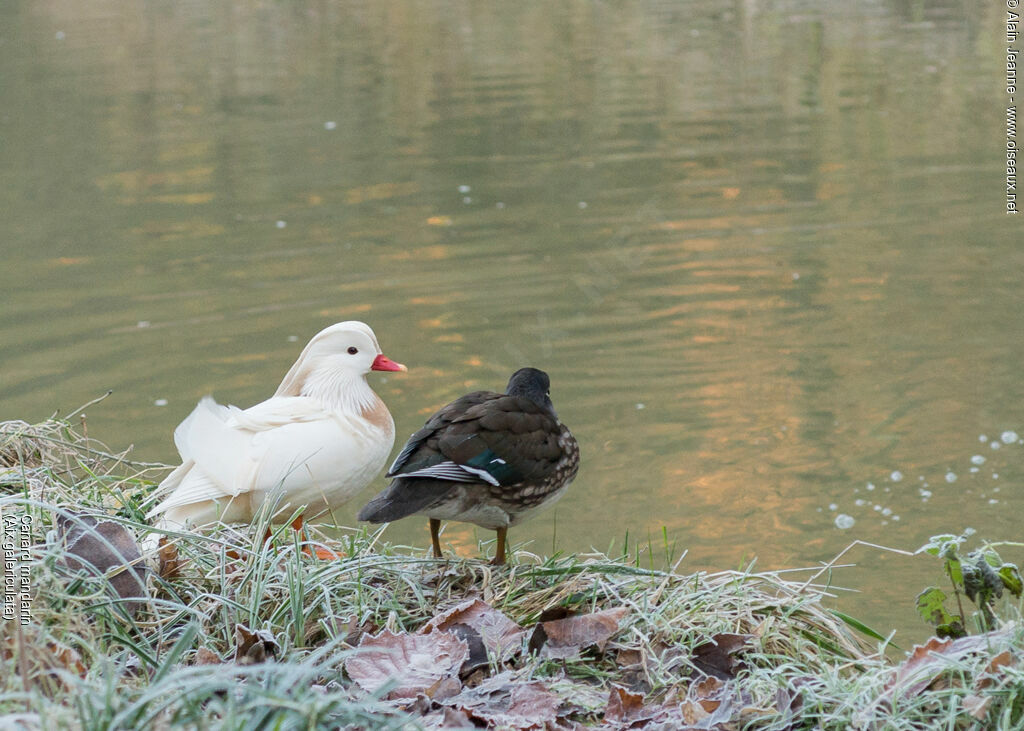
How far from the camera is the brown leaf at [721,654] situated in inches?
102

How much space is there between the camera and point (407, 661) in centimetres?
254

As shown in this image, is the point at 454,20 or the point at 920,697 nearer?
the point at 920,697

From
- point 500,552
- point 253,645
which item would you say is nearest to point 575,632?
point 500,552

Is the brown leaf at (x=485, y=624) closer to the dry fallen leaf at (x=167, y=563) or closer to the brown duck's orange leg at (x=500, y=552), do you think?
the brown duck's orange leg at (x=500, y=552)

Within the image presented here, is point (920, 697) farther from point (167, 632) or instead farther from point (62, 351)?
point (62, 351)

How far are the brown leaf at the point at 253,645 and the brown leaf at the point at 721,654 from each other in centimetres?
88

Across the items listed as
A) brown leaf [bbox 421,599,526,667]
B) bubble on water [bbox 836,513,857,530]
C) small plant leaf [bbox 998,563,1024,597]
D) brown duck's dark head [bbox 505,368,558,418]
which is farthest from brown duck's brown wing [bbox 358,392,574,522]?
bubble on water [bbox 836,513,857,530]

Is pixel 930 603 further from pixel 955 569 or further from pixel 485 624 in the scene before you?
pixel 485 624

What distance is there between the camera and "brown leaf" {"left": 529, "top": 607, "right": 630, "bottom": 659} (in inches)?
104

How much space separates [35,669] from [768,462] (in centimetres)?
423

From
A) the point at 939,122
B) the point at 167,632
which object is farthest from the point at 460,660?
the point at 939,122

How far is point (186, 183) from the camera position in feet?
36.7

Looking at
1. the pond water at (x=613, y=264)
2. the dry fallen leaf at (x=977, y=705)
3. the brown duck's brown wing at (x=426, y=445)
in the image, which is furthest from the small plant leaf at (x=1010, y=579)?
the brown duck's brown wing at (x=426, y=445)

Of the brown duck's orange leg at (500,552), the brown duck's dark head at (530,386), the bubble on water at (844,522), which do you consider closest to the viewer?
the brown duck's orange leg at (500,552)
